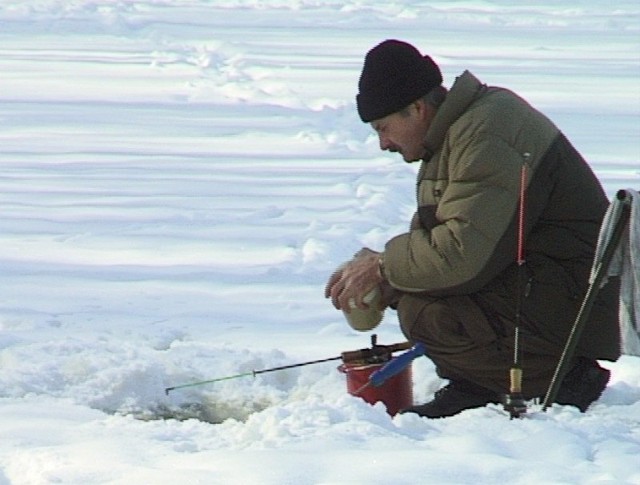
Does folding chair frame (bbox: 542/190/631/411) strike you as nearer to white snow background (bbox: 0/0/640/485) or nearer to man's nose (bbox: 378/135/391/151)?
white snow background (bbox: 0/0/640/485)

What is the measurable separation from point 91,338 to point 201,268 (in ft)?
5.61

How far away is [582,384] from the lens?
4.26 meters

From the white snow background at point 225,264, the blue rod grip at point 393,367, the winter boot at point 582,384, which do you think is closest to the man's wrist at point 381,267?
the blue rod grip at point 393,367

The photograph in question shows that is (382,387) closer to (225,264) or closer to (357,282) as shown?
(357,282)

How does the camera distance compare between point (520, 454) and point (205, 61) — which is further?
point (205, 61)

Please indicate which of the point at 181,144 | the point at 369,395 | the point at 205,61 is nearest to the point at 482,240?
the point at 369,395

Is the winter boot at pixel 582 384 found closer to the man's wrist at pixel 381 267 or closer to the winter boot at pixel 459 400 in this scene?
the winter boot at pixel 459 400

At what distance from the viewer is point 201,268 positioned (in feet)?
22.6

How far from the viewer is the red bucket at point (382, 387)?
435 centimetres

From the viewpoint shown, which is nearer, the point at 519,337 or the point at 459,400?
the point at 519,337

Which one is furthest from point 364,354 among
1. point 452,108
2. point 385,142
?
point 452,108

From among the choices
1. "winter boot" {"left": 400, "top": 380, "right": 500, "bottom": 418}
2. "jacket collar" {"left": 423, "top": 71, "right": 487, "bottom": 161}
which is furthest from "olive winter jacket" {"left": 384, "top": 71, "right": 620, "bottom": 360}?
"winter boot" {"left": 400, "top": 380, "right": 500, "bottom": 418}

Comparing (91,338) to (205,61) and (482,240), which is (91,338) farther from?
(205,61)

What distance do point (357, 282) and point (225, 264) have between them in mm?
2730
